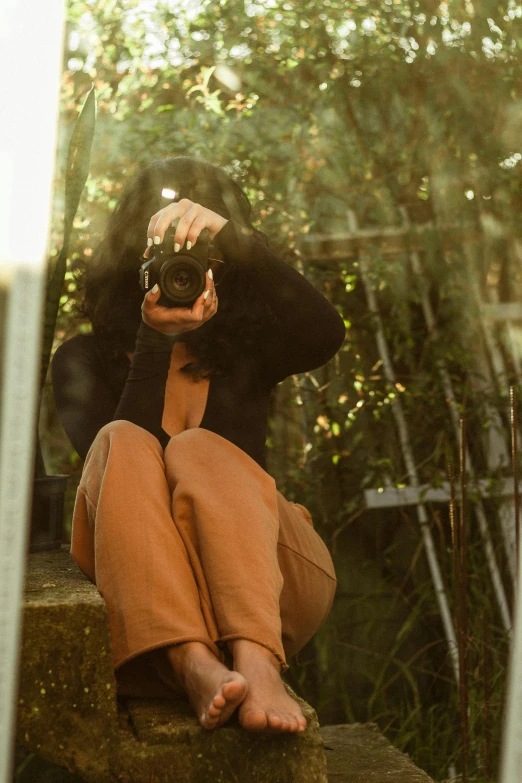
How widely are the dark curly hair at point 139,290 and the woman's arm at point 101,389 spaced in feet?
0.20

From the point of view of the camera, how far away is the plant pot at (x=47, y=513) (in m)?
1.88

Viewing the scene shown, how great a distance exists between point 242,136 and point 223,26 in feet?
1.10

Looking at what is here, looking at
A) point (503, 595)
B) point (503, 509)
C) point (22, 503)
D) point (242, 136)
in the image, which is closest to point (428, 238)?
point (242, 136)

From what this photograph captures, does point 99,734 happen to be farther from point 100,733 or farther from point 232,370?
point 232,370

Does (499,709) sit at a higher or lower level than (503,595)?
lower

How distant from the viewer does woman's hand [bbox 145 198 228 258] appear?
1618mm

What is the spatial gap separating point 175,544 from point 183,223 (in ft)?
1.88

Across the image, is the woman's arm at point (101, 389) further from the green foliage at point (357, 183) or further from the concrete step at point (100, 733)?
the green foliage at point (357, 183)

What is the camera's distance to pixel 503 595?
2.51 m

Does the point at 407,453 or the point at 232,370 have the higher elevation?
the point at 232,370

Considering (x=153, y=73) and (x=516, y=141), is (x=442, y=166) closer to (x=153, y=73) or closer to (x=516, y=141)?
(x=516, y=141)

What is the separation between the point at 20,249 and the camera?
85 cm

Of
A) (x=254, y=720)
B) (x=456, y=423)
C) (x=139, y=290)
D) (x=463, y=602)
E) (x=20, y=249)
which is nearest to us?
(x=20, y=249)

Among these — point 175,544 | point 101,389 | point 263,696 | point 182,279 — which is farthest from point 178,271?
point 263,696
